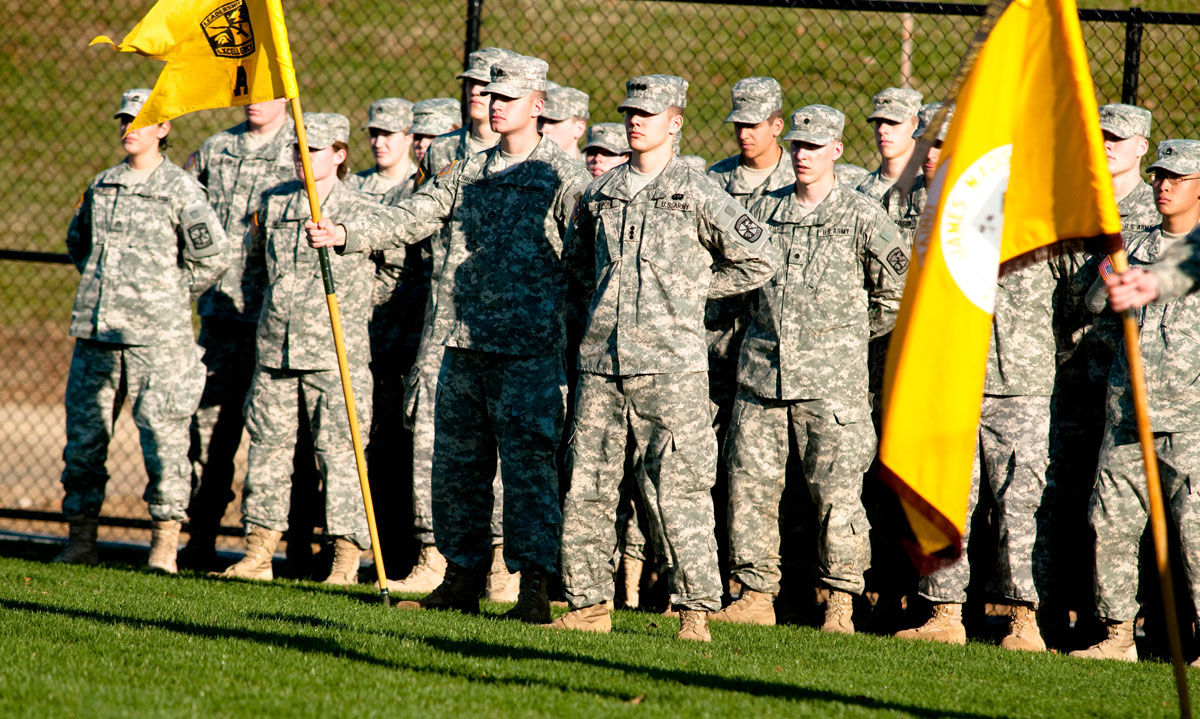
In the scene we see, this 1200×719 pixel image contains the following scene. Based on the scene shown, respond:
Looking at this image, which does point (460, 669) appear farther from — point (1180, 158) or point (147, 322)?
point (1180, 158)

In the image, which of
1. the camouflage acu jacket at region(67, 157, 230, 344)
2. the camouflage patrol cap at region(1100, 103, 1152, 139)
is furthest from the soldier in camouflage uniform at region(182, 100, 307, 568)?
the camouflage patrol cap at region(1100, 103, 1152, 139)

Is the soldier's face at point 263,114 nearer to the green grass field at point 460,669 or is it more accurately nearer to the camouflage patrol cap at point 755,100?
the camouflage patrol cap at point 755,100

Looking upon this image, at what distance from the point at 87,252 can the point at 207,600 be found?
107 inches

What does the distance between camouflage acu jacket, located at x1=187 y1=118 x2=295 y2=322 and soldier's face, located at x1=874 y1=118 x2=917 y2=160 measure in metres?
3.54

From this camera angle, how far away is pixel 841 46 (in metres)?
18.8

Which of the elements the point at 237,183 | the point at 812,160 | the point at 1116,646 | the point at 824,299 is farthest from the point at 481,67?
the point at 1116,646

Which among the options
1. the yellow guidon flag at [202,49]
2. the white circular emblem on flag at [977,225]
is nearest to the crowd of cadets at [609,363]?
the yellow guidon flag at [202,49]

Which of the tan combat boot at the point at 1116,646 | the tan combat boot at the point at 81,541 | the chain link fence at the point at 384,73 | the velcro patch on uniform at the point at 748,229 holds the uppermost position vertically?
the chain link fence at the point at 384,73

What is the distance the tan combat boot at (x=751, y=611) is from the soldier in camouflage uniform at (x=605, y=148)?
2863 mm

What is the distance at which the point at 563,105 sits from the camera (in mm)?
8062

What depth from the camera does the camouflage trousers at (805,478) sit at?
654 cm

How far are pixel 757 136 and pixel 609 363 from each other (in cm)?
233

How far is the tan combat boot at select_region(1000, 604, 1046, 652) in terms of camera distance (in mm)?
6340

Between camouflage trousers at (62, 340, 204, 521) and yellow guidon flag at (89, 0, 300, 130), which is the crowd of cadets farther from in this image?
yellow guidon flag at (89, 0, 300, 130)
